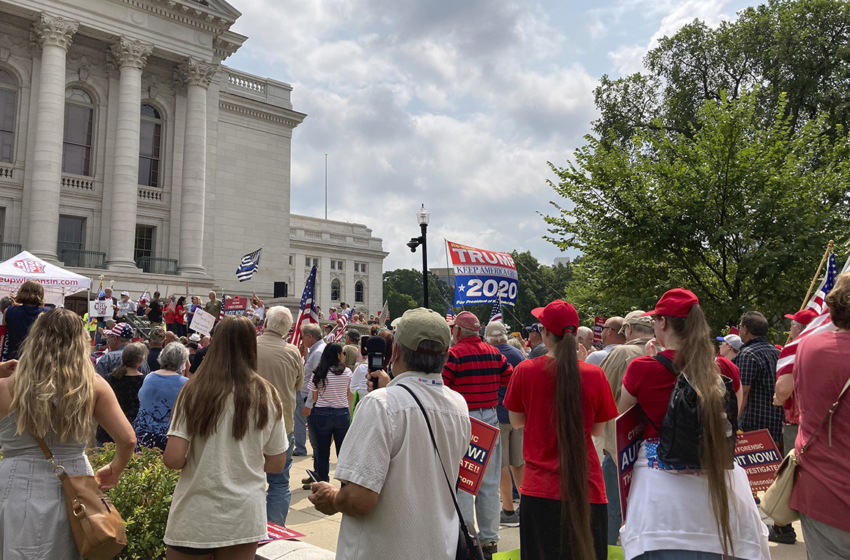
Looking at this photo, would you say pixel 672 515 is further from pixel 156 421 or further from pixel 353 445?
pixel 156 421

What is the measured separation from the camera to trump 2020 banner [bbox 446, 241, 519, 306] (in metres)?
11.8

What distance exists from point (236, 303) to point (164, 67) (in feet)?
75.9

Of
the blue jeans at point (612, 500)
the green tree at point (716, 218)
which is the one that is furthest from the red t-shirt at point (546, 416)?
the green tree at point (716, 218)

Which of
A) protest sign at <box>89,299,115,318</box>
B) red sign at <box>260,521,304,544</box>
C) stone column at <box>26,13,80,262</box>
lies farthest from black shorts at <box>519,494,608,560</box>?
stone column at <box>26,13,80,262</box>

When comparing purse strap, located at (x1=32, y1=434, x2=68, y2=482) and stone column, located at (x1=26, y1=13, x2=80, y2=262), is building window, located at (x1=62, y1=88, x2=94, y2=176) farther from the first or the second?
purse strap, located at (x1=32, y1=434, x2=68, y2=482)

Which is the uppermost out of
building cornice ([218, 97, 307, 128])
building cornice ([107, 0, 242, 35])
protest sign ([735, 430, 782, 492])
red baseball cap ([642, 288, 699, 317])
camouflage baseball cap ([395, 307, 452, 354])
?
building cornice ([107, 0, 242, 35])

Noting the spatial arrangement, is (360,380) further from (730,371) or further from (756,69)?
(756,69)

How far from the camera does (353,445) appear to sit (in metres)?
2.62

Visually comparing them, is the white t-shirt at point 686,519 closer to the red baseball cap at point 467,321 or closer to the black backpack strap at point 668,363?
the black backpack strap at point 668,363

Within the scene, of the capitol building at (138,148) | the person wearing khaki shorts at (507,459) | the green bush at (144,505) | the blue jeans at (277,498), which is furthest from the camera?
the capitol building at (138,148)

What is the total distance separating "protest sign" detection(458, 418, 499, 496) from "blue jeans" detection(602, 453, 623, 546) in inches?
55.4

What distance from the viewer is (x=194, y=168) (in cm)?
3262

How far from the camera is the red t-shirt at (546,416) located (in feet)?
12.5

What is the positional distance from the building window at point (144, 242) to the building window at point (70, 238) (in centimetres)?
258
